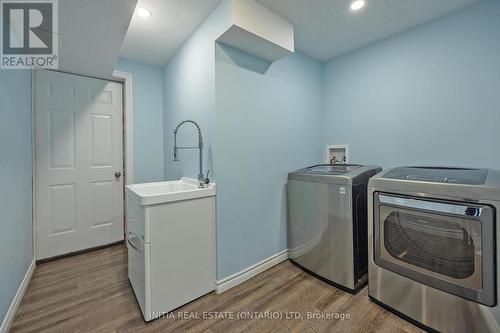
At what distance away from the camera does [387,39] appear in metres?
2.19

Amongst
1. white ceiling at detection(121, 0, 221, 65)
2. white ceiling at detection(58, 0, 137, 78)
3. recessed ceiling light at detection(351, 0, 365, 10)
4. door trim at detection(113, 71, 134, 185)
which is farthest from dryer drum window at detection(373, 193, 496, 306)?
door trim at detection(113, 71, 134, 185)

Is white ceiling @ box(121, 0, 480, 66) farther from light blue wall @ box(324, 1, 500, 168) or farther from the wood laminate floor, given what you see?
the wood laminate floor

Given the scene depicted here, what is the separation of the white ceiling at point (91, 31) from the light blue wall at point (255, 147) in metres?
0.75

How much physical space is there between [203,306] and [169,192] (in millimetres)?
954

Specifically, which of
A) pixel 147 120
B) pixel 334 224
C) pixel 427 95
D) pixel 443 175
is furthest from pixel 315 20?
pixel 147 120

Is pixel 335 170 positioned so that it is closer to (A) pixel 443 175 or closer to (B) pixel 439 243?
(A) pixel 443 175

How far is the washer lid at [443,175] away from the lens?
1.27 metres

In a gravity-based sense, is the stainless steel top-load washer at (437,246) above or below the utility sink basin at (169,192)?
below

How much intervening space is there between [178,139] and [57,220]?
5.31 feet

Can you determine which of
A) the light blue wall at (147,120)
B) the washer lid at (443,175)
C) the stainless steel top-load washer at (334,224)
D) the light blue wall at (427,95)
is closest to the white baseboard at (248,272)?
the stainless steel top-load washer at (334,224)

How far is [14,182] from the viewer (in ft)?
5.29

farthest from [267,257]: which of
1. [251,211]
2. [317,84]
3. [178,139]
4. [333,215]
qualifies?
[317,84]

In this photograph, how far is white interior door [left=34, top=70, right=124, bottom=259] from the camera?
2242mm

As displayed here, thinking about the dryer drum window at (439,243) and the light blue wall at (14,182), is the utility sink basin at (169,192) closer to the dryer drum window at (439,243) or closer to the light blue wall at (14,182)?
the light blue wall at (14,182)
